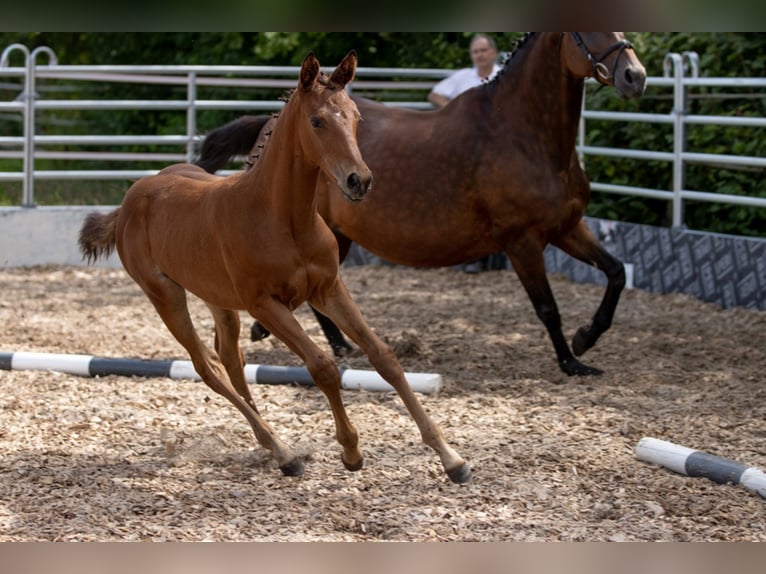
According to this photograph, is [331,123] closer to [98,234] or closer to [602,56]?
[98,234]

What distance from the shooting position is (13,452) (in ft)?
14.9

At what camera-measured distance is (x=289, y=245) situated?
392 centimetres

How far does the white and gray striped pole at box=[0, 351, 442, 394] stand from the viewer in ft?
17.9

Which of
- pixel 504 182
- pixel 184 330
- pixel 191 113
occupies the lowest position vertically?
pixel 184 330

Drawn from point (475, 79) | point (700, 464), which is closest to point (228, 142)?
point (475, 79)

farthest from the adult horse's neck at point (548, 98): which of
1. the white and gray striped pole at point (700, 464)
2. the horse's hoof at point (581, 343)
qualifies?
the white and gray striped pole at point (700, 464)

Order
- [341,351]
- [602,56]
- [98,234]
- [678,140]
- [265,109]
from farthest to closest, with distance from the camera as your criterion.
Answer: [265,109]
[678,140]
[341,351]
[602,56]
[98,234]

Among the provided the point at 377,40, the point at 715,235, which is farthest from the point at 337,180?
the point at 377,40

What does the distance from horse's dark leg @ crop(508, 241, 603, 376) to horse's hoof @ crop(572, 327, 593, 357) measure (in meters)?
0.10

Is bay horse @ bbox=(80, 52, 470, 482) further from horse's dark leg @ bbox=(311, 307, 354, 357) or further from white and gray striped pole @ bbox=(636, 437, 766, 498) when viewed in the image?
horse's dark leg @ bbox=(311, 307, 354, 357)

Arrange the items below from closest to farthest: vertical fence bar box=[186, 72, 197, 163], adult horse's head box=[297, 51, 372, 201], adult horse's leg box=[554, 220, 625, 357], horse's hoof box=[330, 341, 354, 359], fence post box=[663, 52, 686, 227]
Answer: adult horse's head box=[297, 51, 372, 201], adult horse's leg box=[554, 220, 625, 357], horse's hoof box=[330, 341, 354, 359], fence post box=[663, 52, 686, 227], vertical fence bar box=[186, 72, 197, 163]

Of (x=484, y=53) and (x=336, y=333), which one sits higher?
(x=484, y=53)

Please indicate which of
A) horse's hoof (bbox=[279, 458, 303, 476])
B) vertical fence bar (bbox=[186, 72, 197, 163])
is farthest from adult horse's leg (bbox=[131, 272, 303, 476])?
vertical fence bar (bbox=[186, 72, 197, 163])

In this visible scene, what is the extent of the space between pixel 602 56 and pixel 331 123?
8.43 ft
